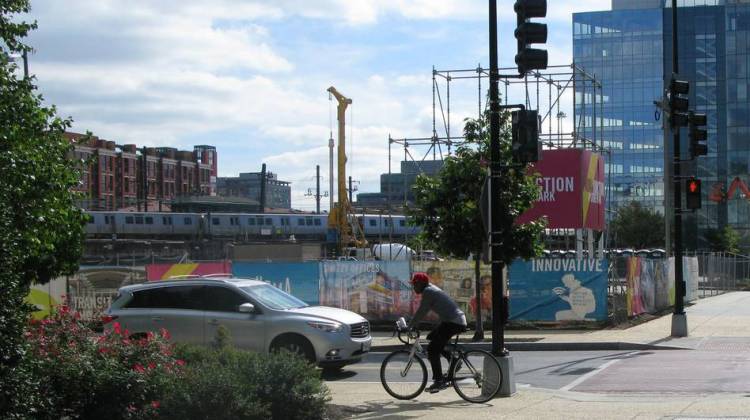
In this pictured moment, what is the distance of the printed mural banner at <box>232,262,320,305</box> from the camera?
84.5ft

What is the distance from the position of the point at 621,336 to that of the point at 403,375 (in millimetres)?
10971

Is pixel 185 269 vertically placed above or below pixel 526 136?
below

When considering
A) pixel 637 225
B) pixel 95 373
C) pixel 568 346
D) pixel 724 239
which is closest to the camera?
pixel 95 373

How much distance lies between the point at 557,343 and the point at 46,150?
1138 cm

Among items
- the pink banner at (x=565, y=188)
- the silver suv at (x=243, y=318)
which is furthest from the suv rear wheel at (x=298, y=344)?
the pink banner at (x=565, y=188)

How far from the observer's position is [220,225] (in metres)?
78.0

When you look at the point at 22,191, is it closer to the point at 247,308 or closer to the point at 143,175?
the point at 247,308

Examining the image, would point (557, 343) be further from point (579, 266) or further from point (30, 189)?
point (30, 189)

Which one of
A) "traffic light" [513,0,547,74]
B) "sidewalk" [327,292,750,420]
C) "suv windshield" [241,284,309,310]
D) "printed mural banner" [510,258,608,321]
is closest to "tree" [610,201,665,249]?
"printed mural banner" [510,258,608,321]

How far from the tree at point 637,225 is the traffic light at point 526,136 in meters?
67.6

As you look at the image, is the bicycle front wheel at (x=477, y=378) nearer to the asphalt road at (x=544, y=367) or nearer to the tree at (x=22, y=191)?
the asphalt road at (x=544, y=367)

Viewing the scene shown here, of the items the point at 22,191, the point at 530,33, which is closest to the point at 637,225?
the point at 530,33

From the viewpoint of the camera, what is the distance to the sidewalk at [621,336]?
1986cm

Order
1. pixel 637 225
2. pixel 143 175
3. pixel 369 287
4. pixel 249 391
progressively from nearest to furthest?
pixel 249 391 < pixel 369 287 < pixel 637 225 < pixel 143 175
